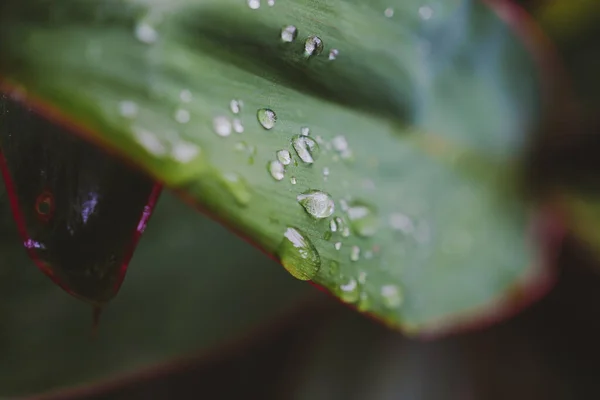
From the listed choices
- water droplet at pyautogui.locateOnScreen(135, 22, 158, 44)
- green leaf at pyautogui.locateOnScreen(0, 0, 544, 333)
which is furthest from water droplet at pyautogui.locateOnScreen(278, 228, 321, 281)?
water droplet at pyautogui.locateOnScreen(135, 22, 158, 44)

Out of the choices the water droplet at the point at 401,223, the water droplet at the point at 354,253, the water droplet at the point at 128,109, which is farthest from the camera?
the water droplet at the point at 401,223

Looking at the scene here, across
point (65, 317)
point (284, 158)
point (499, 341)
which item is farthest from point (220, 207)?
point (499, 341)

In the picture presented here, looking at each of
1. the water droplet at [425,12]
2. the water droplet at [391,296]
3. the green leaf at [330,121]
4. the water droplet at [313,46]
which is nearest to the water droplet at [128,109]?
the green leaf at [330,121]

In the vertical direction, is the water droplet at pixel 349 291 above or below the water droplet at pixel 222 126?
below

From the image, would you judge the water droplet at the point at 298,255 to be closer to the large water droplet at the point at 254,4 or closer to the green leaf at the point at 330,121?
the green leaf at the point at 330,121

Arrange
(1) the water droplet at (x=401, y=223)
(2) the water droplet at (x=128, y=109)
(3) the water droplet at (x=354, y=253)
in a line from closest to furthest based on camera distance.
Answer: (2) the water droplet at (x=128, y=109) → (3) the water droplet at (x=354, y=253) → (1) the water droplet at (x=401, y=223)

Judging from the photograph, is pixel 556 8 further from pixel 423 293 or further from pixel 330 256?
pixel 330 256

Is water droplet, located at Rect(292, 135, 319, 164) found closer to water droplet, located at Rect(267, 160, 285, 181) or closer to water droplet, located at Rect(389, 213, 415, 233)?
water droplet, located at Rect(267, 160, 285, 181)
